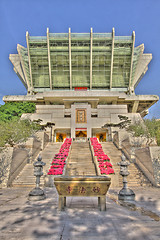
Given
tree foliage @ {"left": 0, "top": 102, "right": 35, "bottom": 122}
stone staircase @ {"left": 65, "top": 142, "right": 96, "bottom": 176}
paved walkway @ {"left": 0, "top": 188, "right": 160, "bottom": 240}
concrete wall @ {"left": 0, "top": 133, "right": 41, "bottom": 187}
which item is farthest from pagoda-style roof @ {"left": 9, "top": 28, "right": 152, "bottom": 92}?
paved walkway @ {"left": 0, "top": 188, "right": 160, "bottom": 240}

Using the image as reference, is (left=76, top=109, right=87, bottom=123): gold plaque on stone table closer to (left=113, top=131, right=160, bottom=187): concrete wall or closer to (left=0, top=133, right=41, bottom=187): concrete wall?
(left=113, top=131, right=160, bottom=187): concrete wall

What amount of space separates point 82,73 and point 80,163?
39972mm

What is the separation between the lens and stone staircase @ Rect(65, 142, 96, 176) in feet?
43.7

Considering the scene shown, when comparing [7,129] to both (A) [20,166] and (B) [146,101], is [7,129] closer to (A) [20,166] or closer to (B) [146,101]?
(A) [20,166]

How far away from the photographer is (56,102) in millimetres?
44094

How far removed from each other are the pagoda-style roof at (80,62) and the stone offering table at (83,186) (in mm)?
45913

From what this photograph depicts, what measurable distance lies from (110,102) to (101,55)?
48.8 feet

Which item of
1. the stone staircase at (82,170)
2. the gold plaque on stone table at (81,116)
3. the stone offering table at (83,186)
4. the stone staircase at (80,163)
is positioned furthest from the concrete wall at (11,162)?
the gold plaque on stone table at (81,116)

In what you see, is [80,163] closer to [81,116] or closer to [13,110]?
[81,116]

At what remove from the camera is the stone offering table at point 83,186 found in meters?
5.14

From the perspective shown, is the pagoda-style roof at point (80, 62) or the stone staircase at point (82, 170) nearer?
the stone staircase at point (82, 170)

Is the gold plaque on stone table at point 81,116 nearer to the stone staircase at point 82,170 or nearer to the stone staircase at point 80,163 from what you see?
the stone staircase at point 80,163

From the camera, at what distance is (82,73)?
165ft

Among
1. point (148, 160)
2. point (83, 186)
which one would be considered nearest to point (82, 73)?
point (148, 160)
